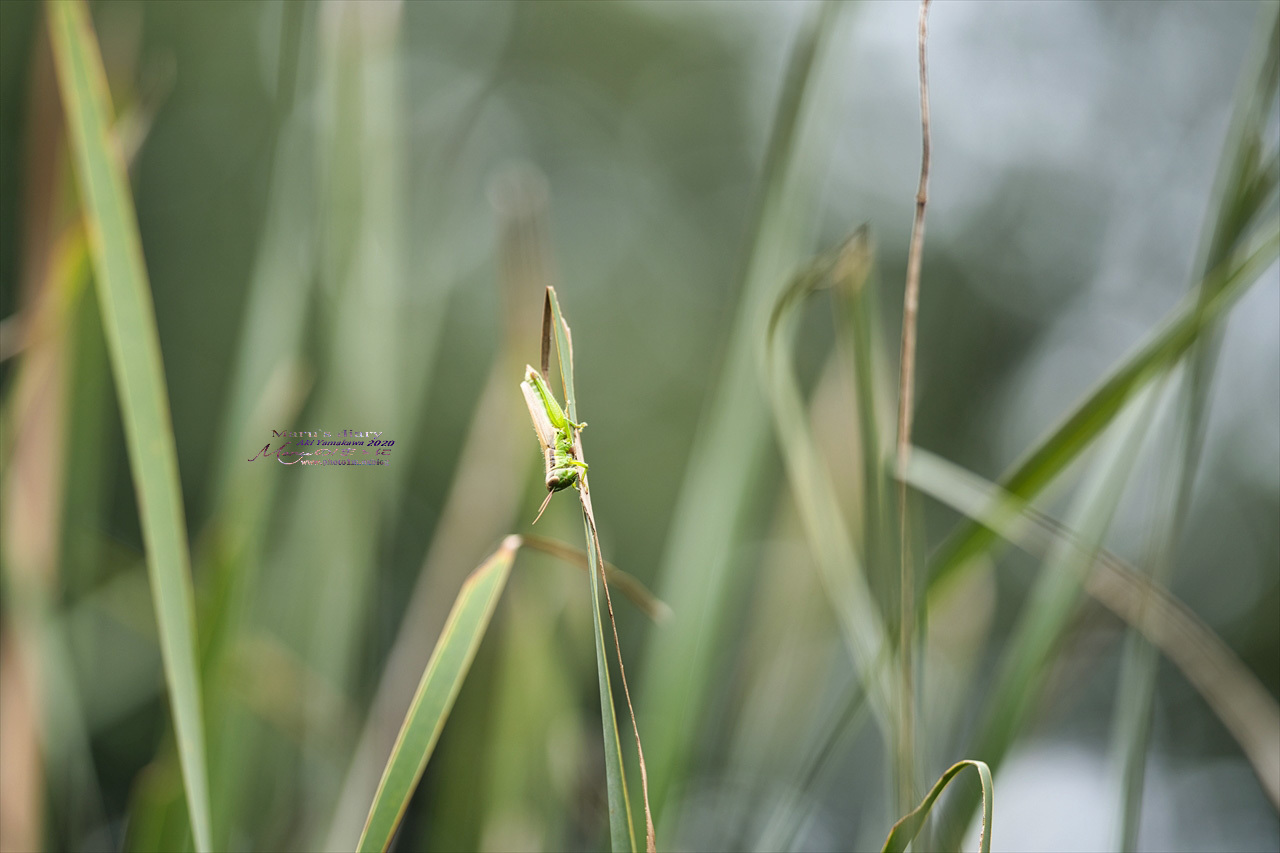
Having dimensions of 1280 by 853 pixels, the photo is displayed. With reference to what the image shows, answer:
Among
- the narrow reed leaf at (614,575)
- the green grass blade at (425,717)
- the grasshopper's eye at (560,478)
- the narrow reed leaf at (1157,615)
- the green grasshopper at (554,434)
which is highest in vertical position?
the narrow reed leaf at (1157,615)

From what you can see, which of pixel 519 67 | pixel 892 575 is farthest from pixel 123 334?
pixel 519 67

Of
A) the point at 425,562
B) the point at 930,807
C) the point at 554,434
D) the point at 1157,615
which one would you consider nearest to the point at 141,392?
the point at 554,434

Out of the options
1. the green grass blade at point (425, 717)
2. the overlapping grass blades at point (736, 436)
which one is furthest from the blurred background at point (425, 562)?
the green grass blade at point (425, 717)

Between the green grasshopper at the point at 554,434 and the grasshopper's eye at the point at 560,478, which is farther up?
the green grasshopper at the point at 554,434

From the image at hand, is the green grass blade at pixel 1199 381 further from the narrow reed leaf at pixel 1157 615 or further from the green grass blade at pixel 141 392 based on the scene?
the green grass blade at pixel 141 392

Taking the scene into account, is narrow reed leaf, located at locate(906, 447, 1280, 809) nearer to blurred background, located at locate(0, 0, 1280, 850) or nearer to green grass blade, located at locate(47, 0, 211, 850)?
blurred background, located at locate(0, 0, 1280, 850)

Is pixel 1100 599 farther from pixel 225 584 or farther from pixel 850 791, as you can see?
pixel 850 791

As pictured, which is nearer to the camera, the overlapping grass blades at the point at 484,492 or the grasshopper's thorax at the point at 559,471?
the grasshopper's thorax at the point at 559,471
